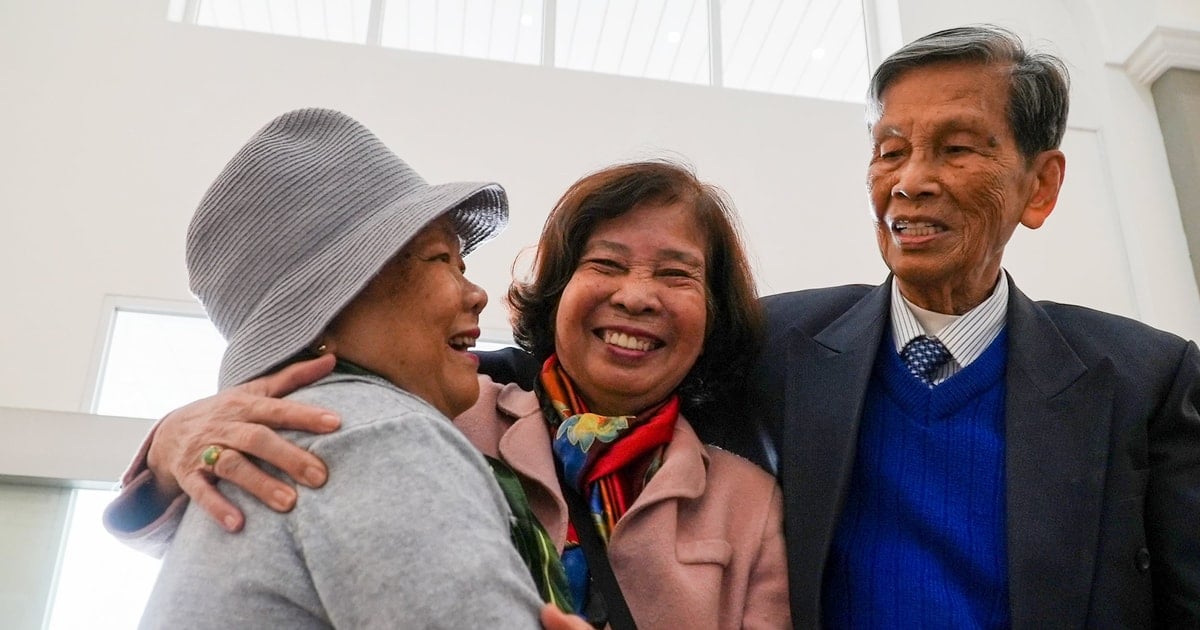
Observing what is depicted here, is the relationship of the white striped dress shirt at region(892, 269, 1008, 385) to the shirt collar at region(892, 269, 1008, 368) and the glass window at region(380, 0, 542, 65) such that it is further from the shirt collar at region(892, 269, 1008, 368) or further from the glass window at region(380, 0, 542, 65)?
the glass window at region(380, 0, 542, 65)

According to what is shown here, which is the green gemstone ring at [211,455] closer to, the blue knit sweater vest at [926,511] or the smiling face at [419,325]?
the smiling face at [419,325]

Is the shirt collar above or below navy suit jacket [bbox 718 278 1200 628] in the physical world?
above

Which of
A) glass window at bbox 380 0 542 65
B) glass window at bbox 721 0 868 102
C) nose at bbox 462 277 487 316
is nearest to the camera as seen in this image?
nose at bbox 462 277 487 316

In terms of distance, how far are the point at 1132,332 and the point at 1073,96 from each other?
496 centimetres

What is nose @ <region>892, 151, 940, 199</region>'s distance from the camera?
5.74 ft

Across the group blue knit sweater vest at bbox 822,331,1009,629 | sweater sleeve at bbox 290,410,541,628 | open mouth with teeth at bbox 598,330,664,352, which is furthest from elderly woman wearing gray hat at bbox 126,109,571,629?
blue knit sweater vest at bbox 822,331,1009,629

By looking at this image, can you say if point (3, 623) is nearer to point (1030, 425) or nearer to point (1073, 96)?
point (1030, 425)

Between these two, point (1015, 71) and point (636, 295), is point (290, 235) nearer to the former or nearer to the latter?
point (636, 295)

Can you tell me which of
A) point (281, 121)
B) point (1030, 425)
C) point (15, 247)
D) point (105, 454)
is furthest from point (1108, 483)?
point (15, 247)

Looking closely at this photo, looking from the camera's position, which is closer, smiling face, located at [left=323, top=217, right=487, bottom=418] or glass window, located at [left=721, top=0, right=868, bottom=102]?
smiling face, located at [left=323, top=217, right=487, bottom=418]

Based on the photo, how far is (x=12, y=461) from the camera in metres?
2.80

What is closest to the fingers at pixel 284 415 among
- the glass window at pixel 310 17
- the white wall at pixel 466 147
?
the white wall at pixel 466 147

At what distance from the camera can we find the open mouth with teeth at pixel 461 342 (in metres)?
1.26

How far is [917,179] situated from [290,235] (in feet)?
3.86
